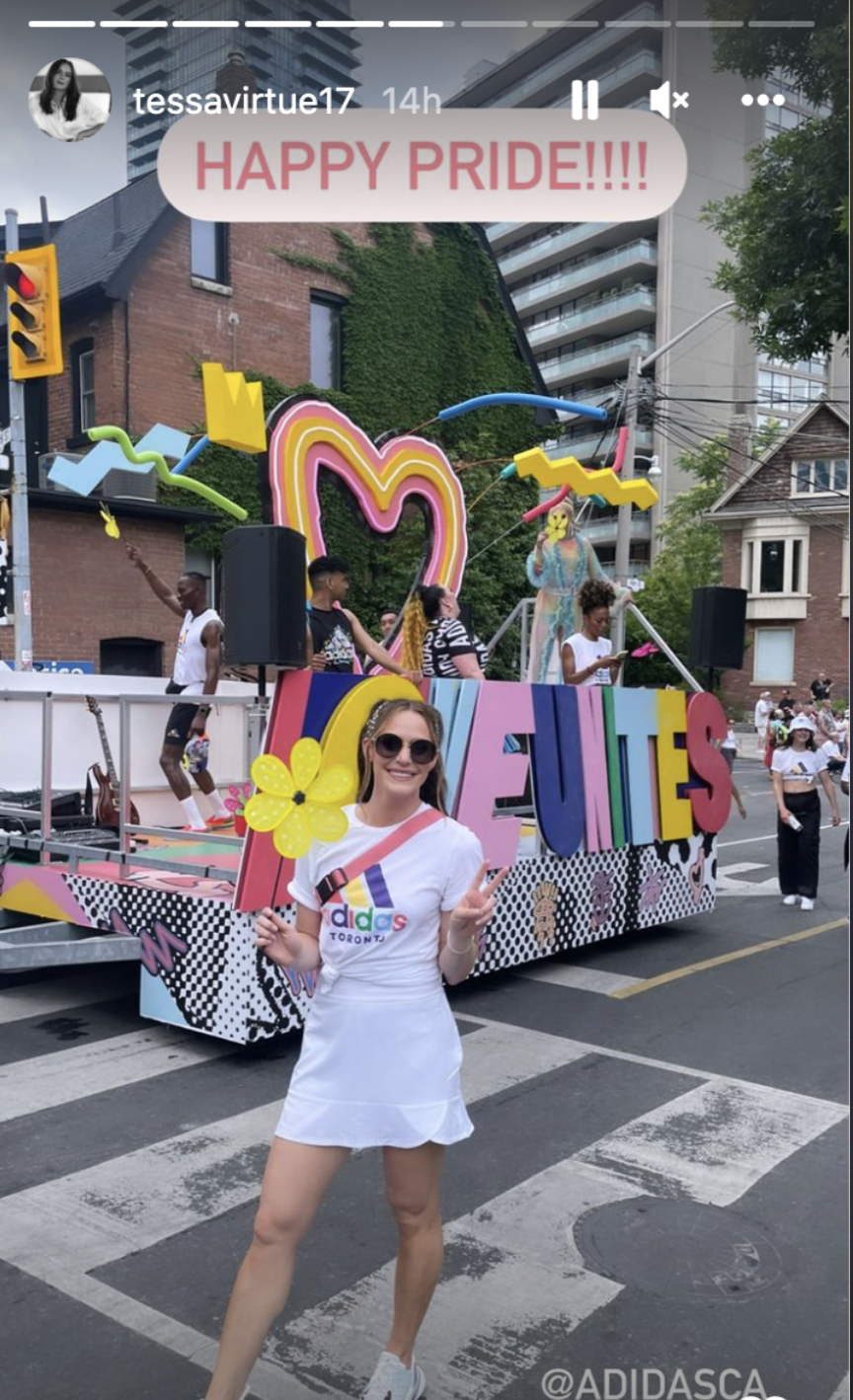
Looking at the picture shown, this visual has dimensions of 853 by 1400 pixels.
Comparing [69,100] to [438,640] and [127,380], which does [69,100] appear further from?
[127,380]

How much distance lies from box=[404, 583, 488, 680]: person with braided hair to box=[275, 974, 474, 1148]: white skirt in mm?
4316

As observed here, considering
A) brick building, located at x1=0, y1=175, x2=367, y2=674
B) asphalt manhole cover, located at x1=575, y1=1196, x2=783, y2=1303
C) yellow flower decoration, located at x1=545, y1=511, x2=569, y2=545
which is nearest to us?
asphalt manhole cover, located at x1=575, y1=1196, x2=783, y2=1303

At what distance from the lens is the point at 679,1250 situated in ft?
12.1

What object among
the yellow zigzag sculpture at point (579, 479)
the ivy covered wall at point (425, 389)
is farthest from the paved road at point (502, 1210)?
the ivy covered wall at point (425, 389)

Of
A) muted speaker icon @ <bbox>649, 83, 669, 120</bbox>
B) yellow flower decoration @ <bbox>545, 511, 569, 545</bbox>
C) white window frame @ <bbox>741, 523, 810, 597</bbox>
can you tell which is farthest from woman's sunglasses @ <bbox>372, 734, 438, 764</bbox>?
yellow flower decoration @ <bbox>545, 511, 569, 545</bbox>

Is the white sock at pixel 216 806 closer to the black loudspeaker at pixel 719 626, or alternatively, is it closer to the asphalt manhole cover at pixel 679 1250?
the black loudspeaker at pixel 719 626

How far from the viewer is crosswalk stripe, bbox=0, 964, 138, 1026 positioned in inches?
249

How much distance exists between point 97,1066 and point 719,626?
14.2ft

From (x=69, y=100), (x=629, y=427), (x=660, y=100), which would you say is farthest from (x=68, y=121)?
(x=629, y=427)

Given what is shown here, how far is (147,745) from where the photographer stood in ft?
26.5

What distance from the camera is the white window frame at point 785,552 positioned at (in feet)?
37.3

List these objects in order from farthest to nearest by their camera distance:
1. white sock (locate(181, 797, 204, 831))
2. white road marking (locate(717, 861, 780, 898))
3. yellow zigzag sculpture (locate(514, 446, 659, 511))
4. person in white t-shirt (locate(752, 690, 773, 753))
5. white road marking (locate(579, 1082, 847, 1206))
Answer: person in white t-shirt (locate(752, 690, 773, 753)) < white road marking (locate(717, 861, 780, 898)) < yellow zigzag sculpture (locate(514, 446, 659, 511)) < white sock (locate(181, 797, 204, 831)) < white road marking (locate(579, 1082, 847, 1206))

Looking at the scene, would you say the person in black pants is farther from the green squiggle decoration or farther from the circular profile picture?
the circular profile picture

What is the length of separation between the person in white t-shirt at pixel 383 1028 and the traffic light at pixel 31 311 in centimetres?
308
